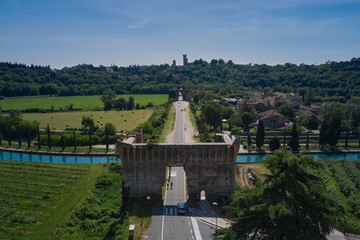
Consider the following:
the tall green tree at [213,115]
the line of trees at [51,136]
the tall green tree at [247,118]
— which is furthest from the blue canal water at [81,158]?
the tall green tree at [247,118]

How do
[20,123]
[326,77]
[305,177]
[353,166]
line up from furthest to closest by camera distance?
[326,77] → [20,123] → [353,166] → [305,177]

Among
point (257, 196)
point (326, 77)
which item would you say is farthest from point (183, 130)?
point (326, 77)

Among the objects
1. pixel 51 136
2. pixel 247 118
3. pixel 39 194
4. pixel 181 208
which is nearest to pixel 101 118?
pixel 51 136

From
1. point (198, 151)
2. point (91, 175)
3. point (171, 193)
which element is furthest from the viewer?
point (91, 175)

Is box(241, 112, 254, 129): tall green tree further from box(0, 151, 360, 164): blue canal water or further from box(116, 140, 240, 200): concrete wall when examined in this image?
box(116, 140, 240, 200): concrete wall

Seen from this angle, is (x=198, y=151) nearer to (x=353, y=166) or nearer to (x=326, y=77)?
(x=353, y=166)

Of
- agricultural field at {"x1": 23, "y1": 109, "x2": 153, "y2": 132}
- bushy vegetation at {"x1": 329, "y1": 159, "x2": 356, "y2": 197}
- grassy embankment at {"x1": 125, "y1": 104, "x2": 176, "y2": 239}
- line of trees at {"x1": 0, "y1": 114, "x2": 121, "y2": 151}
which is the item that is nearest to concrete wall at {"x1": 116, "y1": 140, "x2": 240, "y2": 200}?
grassy embankment at {"x1": 125, "y1": 104, "x2": 176, "y2": 239}

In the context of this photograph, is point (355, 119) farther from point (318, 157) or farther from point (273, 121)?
point (318, 157)
